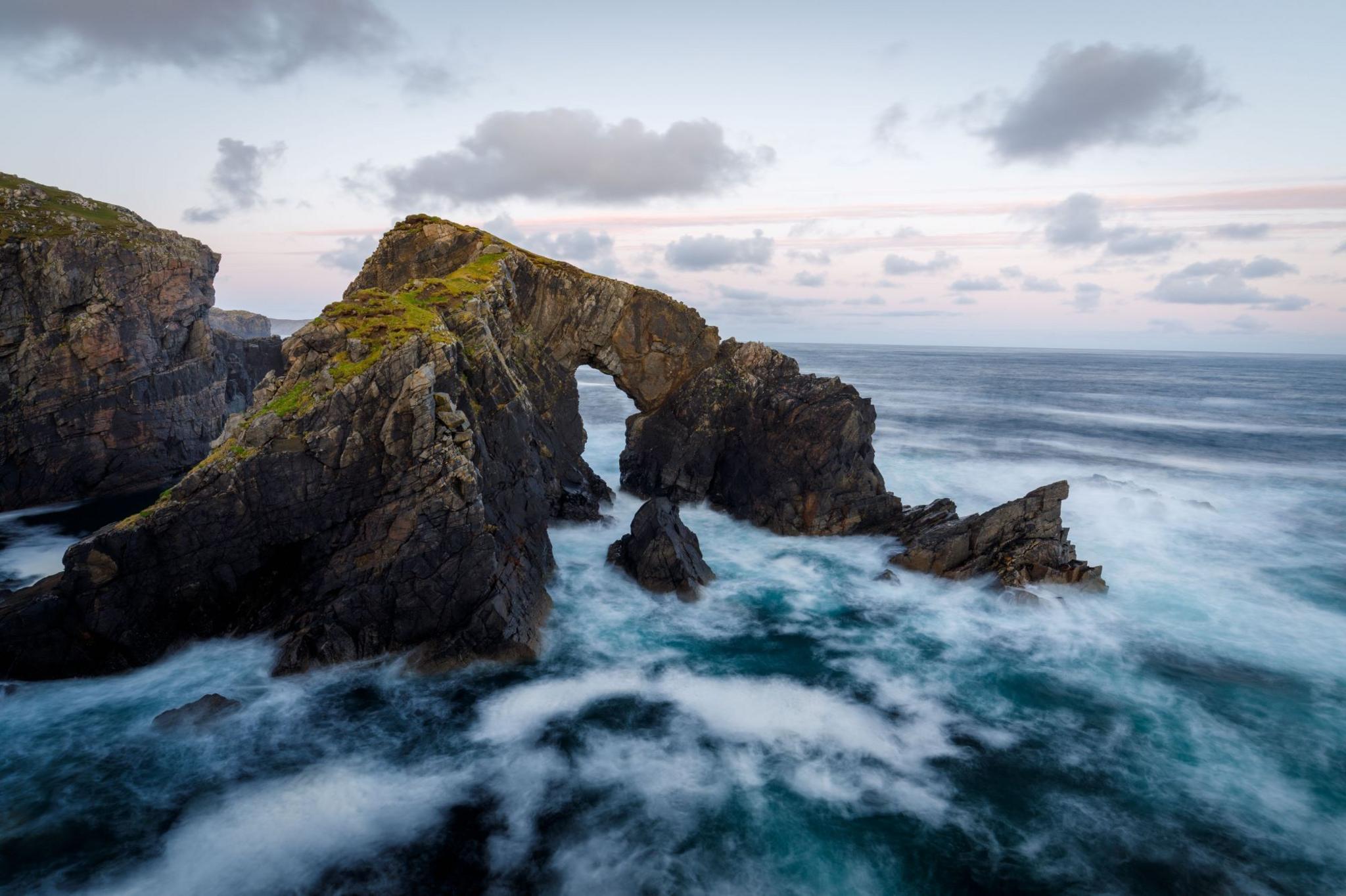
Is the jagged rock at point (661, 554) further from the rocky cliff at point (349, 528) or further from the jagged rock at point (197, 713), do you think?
the jagged rock at point (197, 713)

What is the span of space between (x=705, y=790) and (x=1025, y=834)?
7.43m

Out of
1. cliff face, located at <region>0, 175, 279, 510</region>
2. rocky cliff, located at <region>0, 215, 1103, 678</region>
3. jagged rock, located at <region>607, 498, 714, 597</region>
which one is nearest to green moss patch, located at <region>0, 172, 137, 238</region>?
cliff face, located at <region>0, 175, 279, 510</region>

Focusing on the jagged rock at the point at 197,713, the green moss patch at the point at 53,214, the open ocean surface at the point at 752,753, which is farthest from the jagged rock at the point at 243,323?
the jagged rock at the point at 197,713

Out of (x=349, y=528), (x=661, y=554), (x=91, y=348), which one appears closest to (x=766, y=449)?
(x=661, y=554)

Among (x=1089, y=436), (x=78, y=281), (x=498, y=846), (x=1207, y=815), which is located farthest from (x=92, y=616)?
(x=1089, y=436)

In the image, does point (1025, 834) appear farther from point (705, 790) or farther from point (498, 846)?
point (498, 846)

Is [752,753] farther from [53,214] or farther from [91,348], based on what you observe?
[53,214]

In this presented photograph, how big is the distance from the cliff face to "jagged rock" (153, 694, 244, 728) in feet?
93.2

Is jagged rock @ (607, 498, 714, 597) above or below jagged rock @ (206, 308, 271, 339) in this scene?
below

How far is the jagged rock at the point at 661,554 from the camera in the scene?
26859 millimetres

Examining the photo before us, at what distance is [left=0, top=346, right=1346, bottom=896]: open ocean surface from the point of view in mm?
13891

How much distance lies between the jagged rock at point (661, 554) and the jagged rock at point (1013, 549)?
9.81 metres

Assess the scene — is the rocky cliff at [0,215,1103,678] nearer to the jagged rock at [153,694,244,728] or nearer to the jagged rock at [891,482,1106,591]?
the jagged rock at [891,482,1106,591]

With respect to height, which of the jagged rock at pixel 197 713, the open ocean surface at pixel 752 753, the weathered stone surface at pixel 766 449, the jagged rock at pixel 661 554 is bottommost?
the open ocean surface at pixel 752 753
